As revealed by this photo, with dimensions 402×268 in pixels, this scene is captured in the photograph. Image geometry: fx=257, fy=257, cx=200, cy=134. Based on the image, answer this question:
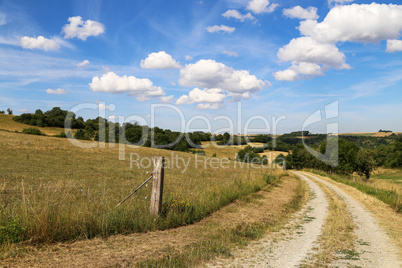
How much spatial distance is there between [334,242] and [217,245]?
11.3ft

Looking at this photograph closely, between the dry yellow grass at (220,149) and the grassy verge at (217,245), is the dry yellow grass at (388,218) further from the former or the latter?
the dry yellow grass at (220,149)

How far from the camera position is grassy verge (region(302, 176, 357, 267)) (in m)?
5.94

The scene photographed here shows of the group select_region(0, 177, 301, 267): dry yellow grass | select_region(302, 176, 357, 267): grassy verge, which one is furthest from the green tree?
select_region(0, 177, 301, 267): dry yellow grass

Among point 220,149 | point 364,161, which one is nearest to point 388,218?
point 364,161

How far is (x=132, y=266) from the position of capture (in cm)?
505

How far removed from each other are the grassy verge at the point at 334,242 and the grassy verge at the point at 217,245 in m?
1.55

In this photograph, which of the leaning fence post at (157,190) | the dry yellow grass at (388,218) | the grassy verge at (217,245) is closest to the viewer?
the grassy verge at (217,245)

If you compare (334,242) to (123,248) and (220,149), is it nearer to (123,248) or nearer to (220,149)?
(123,248)

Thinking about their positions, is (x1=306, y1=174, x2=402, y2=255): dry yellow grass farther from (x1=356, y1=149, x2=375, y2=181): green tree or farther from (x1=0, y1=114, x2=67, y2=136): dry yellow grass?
(x1=0, y1=114, x2=67, y2=136): dry yellow grass

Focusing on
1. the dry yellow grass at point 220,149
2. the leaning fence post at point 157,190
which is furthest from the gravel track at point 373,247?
the dry yellow grass at point 220,149

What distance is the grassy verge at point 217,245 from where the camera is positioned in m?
5.35

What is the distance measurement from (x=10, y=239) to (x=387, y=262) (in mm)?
8474

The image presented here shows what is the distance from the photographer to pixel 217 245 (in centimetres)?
654

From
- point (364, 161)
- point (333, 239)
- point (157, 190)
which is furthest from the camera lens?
point (364, 161)
